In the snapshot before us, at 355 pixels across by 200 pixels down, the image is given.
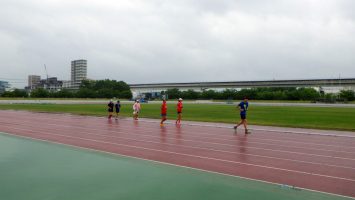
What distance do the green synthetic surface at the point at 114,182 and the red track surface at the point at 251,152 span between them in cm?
69

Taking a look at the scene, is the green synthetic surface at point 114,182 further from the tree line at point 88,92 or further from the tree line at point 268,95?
the tree line at point 88,92

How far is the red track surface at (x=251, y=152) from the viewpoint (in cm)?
781

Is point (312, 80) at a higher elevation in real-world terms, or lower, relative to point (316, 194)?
higher

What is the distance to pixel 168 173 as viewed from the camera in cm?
802

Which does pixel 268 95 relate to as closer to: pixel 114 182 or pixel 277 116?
pixel 277 116

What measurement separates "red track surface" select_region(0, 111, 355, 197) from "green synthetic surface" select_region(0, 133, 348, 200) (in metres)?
0.69

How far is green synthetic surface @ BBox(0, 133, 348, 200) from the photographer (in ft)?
20.8

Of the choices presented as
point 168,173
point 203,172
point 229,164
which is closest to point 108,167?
point 168,173

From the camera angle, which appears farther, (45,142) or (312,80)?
(312,80)

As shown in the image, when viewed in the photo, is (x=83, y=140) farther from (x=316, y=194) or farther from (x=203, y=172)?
(x=316, y=194)

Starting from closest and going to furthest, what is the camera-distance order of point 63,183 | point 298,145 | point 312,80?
point 63,183 < point 298,145 < point 312,80

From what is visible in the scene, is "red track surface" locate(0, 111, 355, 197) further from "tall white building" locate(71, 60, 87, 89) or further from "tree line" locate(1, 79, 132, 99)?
"tall white building" locate(71, 60, 87, 89)

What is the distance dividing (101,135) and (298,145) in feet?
25.5

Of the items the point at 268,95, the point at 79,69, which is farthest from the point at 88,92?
the point at 79,69
